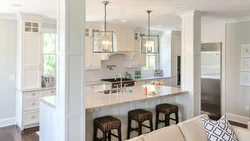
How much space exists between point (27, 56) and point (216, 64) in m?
4.83

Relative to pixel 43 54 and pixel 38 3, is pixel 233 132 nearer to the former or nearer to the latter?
pixel 38 3

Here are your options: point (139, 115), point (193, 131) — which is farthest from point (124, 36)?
point (193, 131)

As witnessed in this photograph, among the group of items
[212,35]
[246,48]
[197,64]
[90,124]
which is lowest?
[90,124]

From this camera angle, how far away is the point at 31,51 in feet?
16.1

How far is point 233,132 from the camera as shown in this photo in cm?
273

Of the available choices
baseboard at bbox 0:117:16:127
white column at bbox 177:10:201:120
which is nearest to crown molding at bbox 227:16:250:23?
white column at bbox 177:10:201:120

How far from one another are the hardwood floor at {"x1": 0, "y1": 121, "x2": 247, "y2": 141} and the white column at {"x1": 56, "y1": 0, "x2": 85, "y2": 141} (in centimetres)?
192

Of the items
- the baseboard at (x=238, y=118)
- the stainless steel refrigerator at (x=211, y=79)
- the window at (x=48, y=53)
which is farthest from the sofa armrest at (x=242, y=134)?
the window at (x=48, y=53)

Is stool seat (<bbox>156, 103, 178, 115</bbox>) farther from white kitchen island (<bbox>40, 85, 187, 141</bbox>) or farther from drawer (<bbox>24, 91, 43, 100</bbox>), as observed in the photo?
drawer (<bbox>24, 91, 43, 100</bbox>)

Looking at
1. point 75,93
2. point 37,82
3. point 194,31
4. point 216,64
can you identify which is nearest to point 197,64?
point 194,31

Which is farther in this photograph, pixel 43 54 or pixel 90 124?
pixel 43 54

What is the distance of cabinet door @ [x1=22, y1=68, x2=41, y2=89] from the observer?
15.9 feet

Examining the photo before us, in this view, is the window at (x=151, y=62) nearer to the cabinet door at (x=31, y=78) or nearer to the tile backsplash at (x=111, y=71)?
the tile backsplash at (x=111, y=71)

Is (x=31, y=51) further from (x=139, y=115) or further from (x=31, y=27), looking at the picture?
(x=139, y=115)
